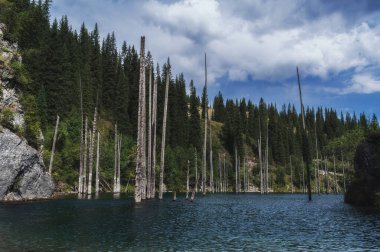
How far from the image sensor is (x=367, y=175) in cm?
3728

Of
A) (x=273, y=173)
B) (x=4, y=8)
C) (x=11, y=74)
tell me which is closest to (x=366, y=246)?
(x=11, y=74)

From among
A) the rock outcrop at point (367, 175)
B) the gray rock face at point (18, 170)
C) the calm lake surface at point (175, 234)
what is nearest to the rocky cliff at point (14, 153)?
the gray rock face at point (18, 170)

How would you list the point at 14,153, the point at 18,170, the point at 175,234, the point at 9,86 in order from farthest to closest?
the point at 9,86 < the point at 18,170 < the point at 14,153 < the point at 175,234

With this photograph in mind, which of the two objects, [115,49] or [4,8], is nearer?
[4,8]

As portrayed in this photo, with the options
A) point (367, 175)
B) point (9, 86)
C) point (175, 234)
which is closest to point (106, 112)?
point (9, 86)

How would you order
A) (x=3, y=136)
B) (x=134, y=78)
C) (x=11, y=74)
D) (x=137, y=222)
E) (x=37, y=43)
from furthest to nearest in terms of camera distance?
1. (x=134, y=78)
2. (x=37, y=43)
3. (x=11, y=74)
4. (x=3, y=136)
5. (x=137, y=222)

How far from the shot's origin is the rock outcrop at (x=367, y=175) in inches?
1419

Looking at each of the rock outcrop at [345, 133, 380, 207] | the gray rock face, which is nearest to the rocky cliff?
the gray rock face

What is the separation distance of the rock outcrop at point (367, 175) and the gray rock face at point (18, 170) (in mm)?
34345

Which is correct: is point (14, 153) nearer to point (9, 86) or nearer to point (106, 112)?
point (9, 86)

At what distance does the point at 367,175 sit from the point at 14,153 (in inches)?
1372

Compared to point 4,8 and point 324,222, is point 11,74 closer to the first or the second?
point 4,8

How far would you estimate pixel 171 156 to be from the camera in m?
89.9

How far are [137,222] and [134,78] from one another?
4149 inches
